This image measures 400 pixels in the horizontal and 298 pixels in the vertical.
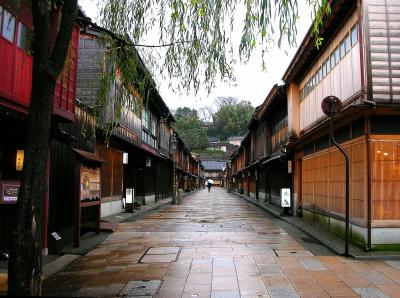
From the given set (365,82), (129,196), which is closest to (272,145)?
(129,196)

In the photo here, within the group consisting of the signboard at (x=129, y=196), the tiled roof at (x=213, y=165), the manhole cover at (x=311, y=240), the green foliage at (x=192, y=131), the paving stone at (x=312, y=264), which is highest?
the green foliage at (x=192, y=131)

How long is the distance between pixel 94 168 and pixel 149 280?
21.6 feet

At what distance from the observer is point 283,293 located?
7762 mm

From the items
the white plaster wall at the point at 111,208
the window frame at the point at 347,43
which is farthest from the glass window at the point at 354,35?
the white plaster wall at the point at 111,208

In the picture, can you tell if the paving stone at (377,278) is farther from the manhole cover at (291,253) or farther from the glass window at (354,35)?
the glass window at (354,35)

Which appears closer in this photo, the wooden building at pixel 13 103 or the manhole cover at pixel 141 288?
the manhole cover at pixel 141 288

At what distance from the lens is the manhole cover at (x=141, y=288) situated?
7762mm

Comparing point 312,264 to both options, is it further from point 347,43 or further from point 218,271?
point 347,43

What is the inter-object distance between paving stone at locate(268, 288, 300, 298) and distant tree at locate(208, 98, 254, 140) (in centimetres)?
12056

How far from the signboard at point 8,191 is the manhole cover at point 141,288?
3729 mm

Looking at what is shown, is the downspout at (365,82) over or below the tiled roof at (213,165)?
below

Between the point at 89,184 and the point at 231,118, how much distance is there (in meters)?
126

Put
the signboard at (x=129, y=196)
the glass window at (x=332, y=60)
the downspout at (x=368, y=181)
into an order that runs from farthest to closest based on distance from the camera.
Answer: the signboard at (x=129, y=196) → the glass window at (x=332, y=60) → the downspout at (x=368, y=181)

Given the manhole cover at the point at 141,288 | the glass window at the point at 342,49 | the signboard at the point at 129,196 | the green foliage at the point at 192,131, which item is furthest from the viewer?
the green foliage at the point at 192,131
